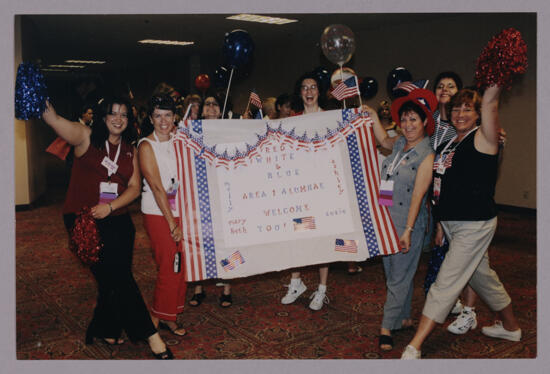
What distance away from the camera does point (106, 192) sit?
2.90 metres

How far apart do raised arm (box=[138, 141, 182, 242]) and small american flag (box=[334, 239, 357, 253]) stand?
1.02m

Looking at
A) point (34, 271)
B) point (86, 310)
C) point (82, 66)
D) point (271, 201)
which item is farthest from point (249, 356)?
point (82, 66)

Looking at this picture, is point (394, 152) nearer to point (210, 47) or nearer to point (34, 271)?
point (34, 271)

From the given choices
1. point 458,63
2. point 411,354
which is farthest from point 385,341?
point 458,63

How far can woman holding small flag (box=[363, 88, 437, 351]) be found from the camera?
294 cm

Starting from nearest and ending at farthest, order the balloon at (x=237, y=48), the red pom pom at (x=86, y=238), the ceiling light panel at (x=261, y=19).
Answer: the red pom pom at (x=86, y=238)
the balloon at (x=237, y=48)
the ceiling light panel at (x=261, y=19)

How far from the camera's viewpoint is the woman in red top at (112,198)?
A: 114 inches

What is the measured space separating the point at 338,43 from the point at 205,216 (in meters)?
1.78

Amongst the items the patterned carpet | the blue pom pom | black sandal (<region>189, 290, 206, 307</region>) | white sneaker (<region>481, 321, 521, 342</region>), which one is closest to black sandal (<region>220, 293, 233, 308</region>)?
the patterned carpet

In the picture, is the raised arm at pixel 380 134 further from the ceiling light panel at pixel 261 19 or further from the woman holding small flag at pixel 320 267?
the ceiling light panel at pixel 261 19

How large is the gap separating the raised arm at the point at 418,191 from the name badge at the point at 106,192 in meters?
1.84

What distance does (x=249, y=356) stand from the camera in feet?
9.89

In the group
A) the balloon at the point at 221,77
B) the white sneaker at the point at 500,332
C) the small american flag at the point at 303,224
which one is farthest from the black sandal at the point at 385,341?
the balloon at the point at 221,77

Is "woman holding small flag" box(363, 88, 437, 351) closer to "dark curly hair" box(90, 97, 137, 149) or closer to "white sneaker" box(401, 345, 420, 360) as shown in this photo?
"white sneaker" box(401, 345, 420, 360)
